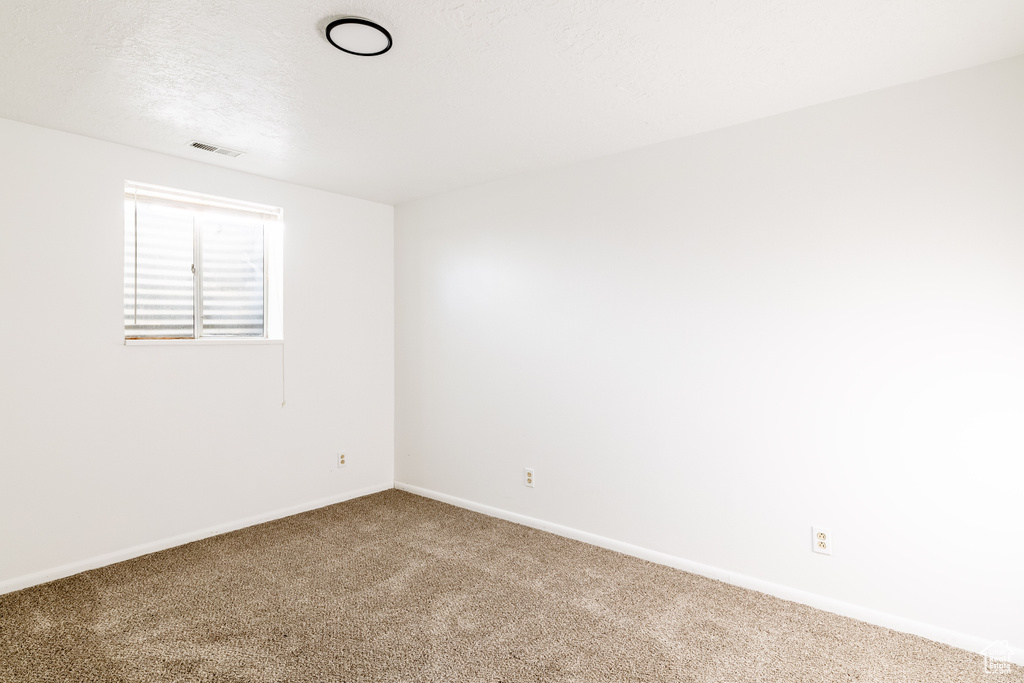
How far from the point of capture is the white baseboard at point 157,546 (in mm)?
2756

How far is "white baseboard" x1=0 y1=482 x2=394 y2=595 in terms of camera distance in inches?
108

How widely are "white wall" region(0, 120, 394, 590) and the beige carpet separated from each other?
34 centimetres

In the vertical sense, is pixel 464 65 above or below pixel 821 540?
above

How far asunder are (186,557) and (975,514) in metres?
3.96

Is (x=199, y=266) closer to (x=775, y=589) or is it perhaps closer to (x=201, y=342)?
(x=201, y=342)

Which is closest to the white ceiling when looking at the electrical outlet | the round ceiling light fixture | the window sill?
the round ceiling light fixture

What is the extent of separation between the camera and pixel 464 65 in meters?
2.18

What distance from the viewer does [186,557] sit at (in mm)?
3127

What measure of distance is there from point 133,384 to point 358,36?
8.09 ft

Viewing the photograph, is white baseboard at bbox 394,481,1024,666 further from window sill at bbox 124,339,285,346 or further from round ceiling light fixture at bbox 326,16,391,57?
round ceiling light fixture at bbox 326,16,391,57

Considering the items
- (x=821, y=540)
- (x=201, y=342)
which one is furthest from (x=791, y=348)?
(x=201, y=342)

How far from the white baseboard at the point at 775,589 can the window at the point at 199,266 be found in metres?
2.18

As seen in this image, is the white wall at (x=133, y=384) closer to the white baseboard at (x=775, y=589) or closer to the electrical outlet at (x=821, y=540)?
the white baseboard at (x=775, y=589)

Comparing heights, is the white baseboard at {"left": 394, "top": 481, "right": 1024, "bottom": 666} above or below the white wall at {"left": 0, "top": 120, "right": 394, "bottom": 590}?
below
